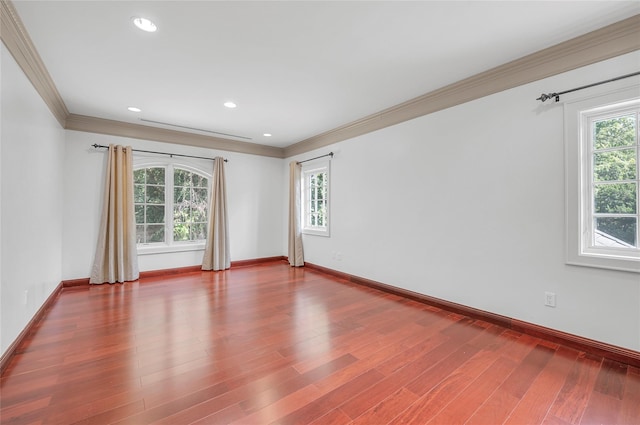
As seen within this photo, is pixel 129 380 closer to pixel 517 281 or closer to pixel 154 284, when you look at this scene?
pixel 154 284

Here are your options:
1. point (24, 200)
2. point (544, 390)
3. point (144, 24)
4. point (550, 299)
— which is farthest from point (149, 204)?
point (550, 299)

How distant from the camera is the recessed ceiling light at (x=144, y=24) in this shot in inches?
83.9

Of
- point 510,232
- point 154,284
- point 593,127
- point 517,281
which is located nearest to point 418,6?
point 593,127

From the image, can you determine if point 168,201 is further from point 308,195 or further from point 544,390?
point 544,390

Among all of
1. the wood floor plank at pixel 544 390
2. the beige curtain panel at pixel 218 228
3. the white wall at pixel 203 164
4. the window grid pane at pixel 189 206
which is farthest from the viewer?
the beige curtain panel at pixel 218 228

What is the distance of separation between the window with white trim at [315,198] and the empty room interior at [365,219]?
1.06m

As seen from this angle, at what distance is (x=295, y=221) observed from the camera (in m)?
Result: 5.75

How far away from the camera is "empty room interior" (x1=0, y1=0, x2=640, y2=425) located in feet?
6.11

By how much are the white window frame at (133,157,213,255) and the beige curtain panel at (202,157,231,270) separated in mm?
254

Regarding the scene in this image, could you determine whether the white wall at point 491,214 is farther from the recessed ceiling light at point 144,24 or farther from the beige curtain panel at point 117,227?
the beige curtain panel at point 117,227

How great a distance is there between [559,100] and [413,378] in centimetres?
262

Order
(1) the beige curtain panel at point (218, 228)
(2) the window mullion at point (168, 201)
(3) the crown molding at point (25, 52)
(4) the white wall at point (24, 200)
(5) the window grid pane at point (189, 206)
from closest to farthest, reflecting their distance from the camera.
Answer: (3) the crown molding at point (25, 52) → (4) the white wall at point (24, 200) → (2) the window mullion at point (168, 201) → (5) the window grid pane at point (189, 206) → (1) the beige curtain panel at point (218, 228)

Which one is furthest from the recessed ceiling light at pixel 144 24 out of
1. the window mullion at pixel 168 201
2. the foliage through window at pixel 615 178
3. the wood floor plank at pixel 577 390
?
the wood floor plank at pixel 577 390

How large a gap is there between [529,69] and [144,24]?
11.0 feet
